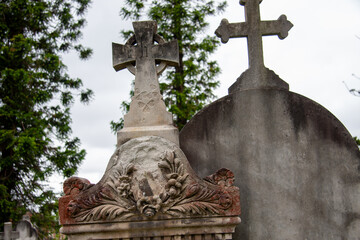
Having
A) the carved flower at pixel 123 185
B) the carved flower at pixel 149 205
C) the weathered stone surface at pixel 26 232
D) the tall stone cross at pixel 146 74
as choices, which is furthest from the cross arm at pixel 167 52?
the weathered stone surface at pixel 26 232

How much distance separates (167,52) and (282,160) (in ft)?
5.30

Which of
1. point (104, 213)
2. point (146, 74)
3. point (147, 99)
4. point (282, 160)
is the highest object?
point (146, 74)

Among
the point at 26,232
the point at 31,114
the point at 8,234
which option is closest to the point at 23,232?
the point at 26,232

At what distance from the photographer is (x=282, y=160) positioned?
4.71 meters

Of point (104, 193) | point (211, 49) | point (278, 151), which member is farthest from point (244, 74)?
point (211, 49)

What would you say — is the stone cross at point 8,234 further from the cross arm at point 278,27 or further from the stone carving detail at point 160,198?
the cross arm at point 278,27

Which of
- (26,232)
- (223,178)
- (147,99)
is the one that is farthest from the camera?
(26,232)

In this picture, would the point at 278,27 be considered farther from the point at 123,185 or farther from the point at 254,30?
the point at 123,185

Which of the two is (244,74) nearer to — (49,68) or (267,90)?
(267,90)

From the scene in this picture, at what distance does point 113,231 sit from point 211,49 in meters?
12.7

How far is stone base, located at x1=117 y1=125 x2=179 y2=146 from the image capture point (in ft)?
14.5

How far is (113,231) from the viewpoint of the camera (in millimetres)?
4109

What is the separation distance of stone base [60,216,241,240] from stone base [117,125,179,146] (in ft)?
2.63

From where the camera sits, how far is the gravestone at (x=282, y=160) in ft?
15.1
